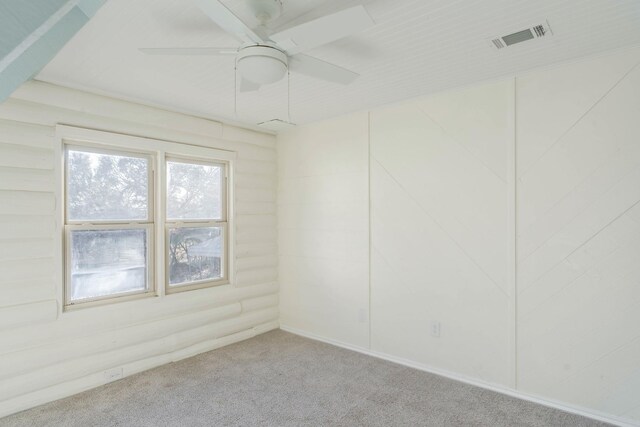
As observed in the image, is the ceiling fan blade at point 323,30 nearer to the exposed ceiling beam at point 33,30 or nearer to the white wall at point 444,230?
the exposed ceiling beam at point 33,30

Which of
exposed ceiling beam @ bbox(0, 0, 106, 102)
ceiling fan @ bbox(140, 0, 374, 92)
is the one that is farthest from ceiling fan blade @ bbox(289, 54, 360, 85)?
exposed ceiling beam @ bbox(0, 0, 106, 102)

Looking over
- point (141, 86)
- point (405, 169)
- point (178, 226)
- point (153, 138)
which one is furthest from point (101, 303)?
point (405, 169)

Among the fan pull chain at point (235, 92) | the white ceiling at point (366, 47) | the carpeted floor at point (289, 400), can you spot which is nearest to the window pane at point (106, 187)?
the white ceiling at point (366, 47)

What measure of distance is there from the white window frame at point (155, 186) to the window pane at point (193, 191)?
0.09 metres

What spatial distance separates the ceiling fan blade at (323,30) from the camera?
1.58 metres

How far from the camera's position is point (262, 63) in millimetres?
1879

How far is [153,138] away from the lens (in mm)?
3533

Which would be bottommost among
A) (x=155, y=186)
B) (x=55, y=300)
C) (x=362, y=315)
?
(x=362, y=315)

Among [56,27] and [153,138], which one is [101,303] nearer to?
[153,138]

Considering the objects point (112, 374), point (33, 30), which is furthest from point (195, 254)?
point (33, 30)

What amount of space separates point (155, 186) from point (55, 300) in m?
1.28

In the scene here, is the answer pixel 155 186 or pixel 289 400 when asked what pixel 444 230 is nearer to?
pixel 289 400

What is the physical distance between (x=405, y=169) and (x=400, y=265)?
937 mm

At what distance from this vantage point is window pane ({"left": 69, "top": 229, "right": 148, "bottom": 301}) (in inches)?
124
